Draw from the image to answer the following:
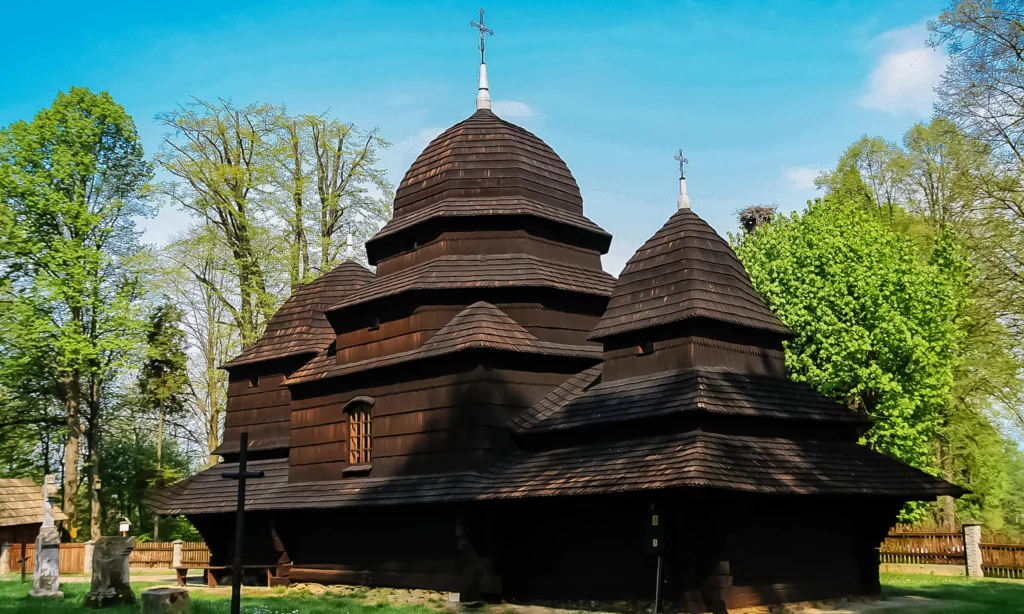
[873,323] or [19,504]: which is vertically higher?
[873,323]

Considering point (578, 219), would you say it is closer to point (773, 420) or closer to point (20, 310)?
point (773, 420)

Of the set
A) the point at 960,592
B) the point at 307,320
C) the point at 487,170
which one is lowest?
the point at 960,592

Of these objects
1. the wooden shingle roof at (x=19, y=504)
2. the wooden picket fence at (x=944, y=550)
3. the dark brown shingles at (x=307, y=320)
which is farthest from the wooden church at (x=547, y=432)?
the wooden shingle roof at (x=19, y=504)

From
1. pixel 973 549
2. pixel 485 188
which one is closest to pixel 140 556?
pixel 485 188

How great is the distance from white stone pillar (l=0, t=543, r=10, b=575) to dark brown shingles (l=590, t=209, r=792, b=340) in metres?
22.4

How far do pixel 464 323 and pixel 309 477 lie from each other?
5.98 m

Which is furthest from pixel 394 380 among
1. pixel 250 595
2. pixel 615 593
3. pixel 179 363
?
pixel 179 363

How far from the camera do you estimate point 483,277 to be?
69.1ft

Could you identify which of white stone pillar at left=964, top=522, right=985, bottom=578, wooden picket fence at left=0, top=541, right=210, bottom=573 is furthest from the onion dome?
wooden picket fence at left=0, top=541, right=210, bottom=573

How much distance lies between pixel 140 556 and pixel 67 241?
12550 mm

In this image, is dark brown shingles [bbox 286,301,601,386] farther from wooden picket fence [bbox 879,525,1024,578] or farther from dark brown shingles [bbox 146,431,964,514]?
wooden picket fence [bbox 879,525,1024,578]

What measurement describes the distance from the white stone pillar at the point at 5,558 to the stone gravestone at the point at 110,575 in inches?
700

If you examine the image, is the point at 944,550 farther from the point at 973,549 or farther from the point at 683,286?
the point at 683,286

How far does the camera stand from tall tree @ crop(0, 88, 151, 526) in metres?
31.3
